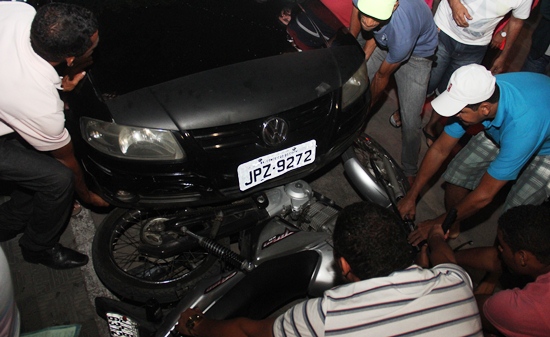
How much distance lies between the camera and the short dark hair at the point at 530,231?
2553 mm

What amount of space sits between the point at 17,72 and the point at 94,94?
1.30 feet

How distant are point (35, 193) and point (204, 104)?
1199 mm

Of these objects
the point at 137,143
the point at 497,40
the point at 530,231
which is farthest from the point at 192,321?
the point at 497,40

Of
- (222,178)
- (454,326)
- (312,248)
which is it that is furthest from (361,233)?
(222,178)

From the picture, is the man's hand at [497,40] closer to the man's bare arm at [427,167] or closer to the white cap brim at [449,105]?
the man's bare arm at [427,167]

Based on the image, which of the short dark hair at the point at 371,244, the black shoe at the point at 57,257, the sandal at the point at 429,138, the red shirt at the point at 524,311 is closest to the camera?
the short dark hair at the point at 371,244

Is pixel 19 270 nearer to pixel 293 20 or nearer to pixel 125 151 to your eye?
pixel 125 151

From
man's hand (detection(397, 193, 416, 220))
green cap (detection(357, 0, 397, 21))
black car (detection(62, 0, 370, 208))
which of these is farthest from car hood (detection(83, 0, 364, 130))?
man's hand (detection(397, 193, 416, 220))

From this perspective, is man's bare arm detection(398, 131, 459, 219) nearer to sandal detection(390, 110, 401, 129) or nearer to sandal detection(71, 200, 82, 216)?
sandal detection(390, 110, 401, 129)

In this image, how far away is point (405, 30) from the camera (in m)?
3.64

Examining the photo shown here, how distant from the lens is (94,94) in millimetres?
2863

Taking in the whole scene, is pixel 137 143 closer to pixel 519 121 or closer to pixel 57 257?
pixel 57 257

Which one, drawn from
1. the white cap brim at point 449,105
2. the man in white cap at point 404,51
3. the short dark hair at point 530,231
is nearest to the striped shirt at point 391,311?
the short dark hair at point 530,231

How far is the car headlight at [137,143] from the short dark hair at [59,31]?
1.29ft
